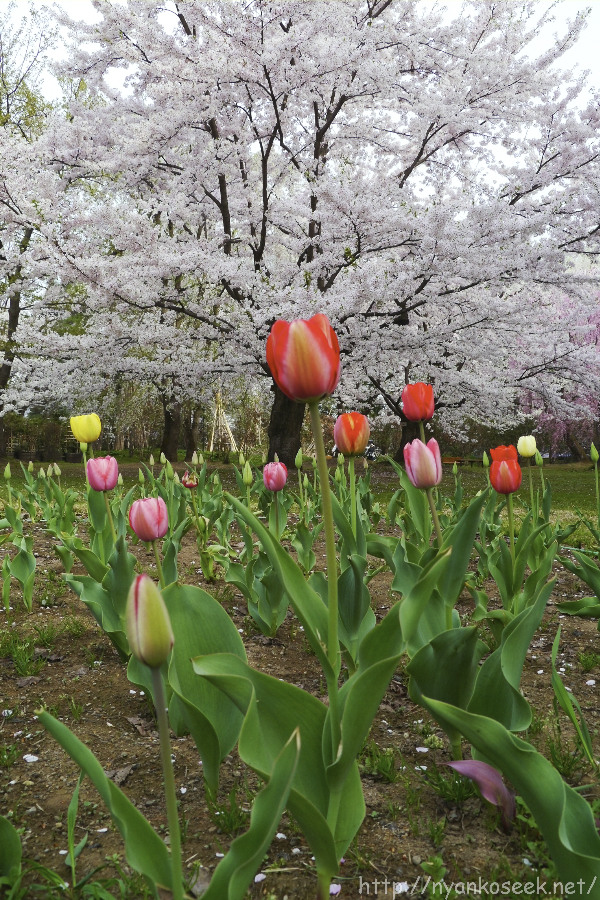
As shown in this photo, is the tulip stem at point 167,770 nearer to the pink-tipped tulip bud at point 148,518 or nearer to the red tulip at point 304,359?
the red tulip at point 304,359

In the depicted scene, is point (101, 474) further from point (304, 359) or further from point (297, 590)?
point (304, 359)

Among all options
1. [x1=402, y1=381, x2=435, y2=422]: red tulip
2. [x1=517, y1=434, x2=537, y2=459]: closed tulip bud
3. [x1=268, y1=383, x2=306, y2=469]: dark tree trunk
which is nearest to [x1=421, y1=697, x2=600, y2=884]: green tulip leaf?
[x1=402, y1=381, x2=435, y2=422]: red tulip

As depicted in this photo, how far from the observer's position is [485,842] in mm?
1296

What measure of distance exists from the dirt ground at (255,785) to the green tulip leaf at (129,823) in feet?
0.99

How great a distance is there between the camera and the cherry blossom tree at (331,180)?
8.30 metres

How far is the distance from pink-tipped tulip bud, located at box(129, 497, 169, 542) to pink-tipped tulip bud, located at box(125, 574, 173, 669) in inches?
38.4

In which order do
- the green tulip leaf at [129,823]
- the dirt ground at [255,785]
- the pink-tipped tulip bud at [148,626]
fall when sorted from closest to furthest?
the pink-tipped tulip bud at [148,626] → the green tulip leaf at [129,823] → the dirt ground at [255,785]

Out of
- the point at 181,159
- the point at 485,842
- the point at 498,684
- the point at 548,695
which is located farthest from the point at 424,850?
the point at 181,159

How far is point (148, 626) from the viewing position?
2.34 feet

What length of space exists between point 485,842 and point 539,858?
0.11m

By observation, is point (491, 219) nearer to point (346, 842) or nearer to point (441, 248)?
point (441, 248)

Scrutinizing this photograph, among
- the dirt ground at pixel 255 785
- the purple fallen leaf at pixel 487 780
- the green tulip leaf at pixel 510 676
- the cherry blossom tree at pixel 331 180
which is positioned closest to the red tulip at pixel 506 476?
the dirt ground at pixel 255 785

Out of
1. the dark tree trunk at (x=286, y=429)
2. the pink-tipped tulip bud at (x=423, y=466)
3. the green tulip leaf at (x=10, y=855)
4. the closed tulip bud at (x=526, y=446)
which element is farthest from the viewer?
the dark tree trunk at (x=286, y=429)

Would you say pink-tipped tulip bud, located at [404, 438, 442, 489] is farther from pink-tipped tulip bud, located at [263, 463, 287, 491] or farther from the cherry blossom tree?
the cherry blossom tree
